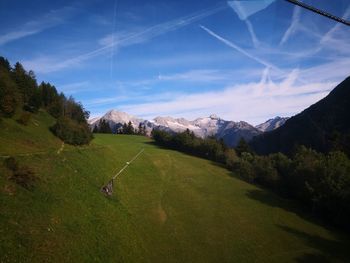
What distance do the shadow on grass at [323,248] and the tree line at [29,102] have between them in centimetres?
5741

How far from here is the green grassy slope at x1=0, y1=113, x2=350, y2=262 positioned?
29.6m

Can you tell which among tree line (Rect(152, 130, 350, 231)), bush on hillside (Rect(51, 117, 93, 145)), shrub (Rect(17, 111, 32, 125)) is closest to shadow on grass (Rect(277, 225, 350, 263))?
tree line (Rect(152, 130, 350, 231))

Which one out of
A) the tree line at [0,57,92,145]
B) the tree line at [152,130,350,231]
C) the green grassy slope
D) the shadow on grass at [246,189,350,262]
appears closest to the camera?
the green grassy slope

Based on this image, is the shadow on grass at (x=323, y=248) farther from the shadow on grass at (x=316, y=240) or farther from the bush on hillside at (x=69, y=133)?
the bush on hillside at (x=69, y=133)

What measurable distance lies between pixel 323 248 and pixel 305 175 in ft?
117

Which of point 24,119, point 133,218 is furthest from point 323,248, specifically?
point 24,119

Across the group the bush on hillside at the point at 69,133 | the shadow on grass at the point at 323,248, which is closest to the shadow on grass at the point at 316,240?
the shadow on grass at the point at 323,248

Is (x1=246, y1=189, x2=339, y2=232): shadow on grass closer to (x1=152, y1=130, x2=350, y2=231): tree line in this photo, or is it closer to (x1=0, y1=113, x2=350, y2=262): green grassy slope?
(x1=0, y1=113, x2=350, y2=262): green grassy slope

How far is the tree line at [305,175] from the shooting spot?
69.9 meters

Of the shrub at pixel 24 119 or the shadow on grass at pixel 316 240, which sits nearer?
the shadow on grass at pixel 316 240

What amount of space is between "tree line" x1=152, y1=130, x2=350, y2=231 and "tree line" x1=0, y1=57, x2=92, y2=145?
59378 millimetres

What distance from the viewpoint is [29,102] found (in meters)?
89.3

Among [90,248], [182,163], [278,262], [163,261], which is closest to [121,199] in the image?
[163,261]

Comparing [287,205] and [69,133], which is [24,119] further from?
[287,205]
